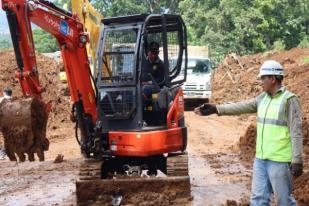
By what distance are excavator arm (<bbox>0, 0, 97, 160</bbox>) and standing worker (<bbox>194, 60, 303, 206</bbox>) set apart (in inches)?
143

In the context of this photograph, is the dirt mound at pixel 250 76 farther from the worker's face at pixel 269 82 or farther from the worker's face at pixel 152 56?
the worker's face at pixel 269 82

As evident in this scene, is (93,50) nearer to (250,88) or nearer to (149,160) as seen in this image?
(149,160)

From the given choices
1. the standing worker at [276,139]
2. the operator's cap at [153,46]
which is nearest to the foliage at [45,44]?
the operator's cap at [153,46]

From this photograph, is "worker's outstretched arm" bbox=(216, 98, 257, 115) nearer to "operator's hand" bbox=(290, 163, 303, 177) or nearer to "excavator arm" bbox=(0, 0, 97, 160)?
"operator's hand" bbox=(290, 163, 303, 177)

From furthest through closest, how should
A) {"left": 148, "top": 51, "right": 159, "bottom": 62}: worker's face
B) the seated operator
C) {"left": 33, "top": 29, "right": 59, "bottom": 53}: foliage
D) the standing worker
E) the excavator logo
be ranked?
{"left": 33, "top": 29, "right": 59, "bottom": 53}: foliage
{"left": 148, "top": 51, "right": 159, "bottom": 62}: worker's face
the seated operator
the excavator logo
the standing worker

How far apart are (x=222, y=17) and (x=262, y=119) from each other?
32124 mm

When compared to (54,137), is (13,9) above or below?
above

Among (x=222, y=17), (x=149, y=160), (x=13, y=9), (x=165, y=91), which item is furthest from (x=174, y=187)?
(x=222, y=17)

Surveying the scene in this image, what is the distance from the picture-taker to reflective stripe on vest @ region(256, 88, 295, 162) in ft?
19.4

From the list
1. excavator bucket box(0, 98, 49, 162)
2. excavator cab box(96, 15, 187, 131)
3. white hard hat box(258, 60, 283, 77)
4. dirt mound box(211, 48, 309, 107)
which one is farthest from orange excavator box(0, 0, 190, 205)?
dirt mound box(211, 48, 309, 107)

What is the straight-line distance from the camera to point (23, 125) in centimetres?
825

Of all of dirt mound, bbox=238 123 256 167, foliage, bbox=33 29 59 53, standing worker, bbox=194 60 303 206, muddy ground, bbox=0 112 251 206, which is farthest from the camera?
foliage, bbox=33 29 59 53

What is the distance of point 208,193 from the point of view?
31.3 feet

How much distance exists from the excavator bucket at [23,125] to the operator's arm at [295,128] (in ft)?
13.0
